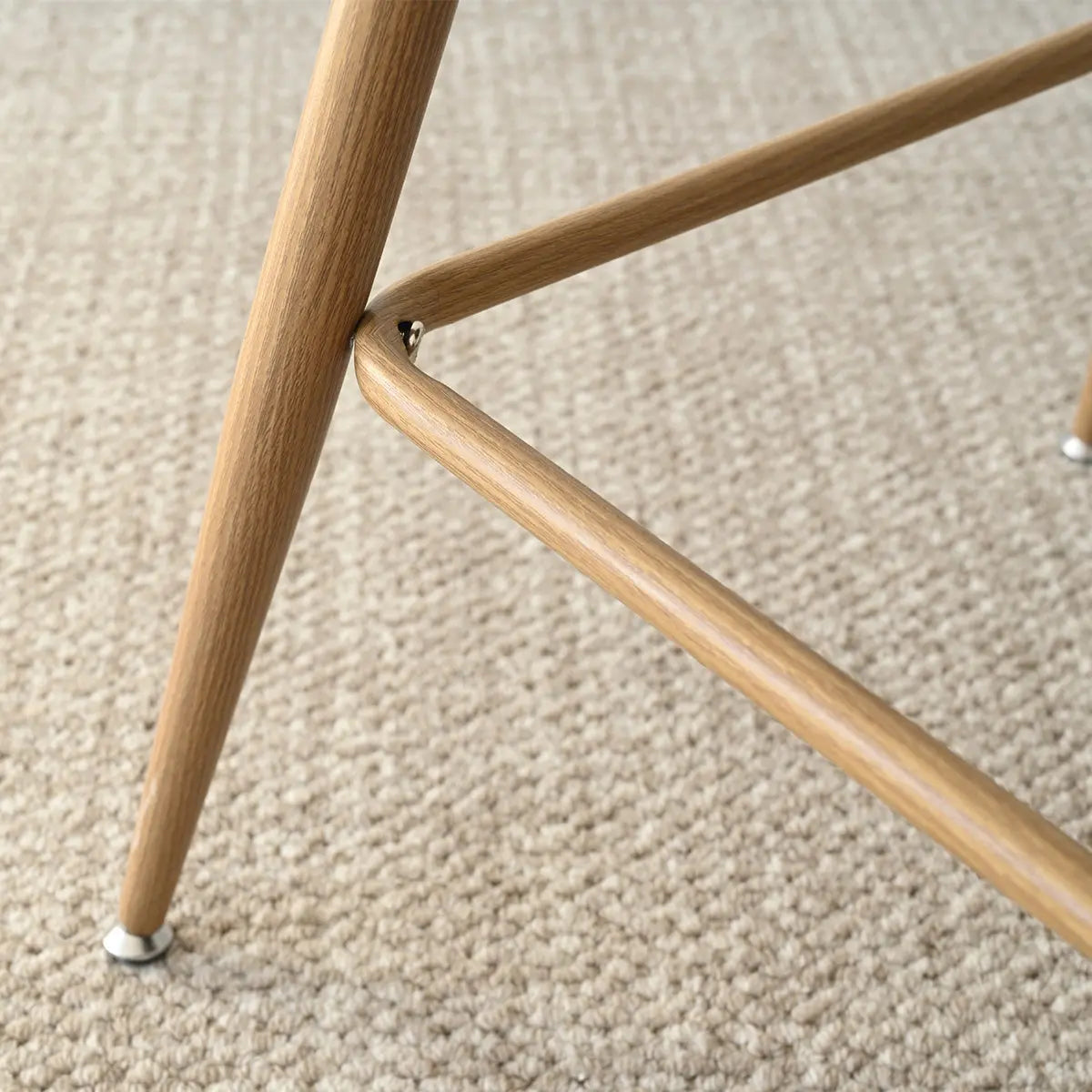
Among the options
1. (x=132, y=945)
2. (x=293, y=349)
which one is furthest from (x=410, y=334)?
(x=132, y=945)

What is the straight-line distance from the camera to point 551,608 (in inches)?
27.5

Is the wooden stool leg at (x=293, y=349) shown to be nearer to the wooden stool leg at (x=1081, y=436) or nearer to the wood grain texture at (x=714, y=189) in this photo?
the wood grain texture at (x=714, y=189)

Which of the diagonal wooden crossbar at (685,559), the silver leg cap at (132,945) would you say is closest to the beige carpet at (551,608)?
the silver leg cap at (132,945)

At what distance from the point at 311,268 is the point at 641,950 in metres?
0.35

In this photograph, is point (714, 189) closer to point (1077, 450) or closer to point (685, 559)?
point (685, 559)

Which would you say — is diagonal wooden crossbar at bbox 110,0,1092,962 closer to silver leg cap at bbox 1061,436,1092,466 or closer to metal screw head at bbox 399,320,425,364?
metal screw head at bbox 399,320,425,364

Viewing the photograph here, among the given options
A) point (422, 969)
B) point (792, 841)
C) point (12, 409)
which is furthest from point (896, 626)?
point (12, 409)

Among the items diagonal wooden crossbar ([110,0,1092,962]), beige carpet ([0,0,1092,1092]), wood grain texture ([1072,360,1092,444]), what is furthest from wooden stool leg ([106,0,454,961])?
wood grain texture ([1072,360,1092,444])

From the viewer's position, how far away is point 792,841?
2.00ft

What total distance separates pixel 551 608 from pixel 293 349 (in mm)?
361

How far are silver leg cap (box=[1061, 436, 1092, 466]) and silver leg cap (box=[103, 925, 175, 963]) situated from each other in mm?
588

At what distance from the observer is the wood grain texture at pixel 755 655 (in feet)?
0.85

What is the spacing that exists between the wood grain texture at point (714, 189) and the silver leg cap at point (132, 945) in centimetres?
31

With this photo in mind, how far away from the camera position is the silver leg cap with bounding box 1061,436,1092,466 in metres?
0.79
